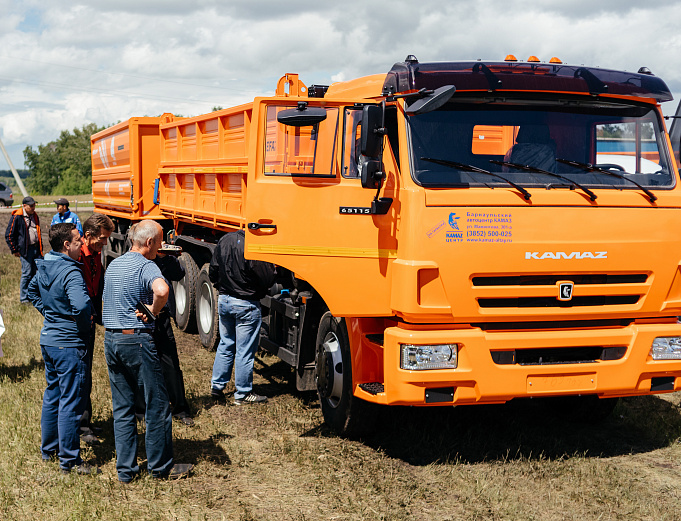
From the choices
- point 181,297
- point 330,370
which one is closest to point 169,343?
point 330,370

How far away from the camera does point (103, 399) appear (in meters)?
7.21

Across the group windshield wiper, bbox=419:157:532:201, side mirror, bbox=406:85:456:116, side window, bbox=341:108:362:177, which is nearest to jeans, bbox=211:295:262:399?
side window, bbox=341:108:362:177

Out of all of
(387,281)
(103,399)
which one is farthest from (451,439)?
(103,399)

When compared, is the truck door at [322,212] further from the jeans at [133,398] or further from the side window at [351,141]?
the jeans at [133,398]

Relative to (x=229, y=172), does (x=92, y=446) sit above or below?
below

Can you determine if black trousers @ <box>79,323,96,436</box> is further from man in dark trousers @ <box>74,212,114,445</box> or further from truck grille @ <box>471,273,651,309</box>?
truck grille @ <box>471,273,651,309</box>

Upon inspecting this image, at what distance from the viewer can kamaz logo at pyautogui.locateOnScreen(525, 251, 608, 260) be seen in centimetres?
509

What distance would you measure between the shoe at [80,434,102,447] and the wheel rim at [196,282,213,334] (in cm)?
329

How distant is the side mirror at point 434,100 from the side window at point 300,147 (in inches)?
27.8

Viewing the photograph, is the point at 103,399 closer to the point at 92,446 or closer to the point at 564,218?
the point at 92,446

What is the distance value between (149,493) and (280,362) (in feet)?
13.4

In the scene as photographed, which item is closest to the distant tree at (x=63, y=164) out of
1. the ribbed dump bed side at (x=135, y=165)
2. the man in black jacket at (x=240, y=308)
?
the ribbed dump bed side at (x=135, y=165)

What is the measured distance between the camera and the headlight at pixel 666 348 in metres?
5.50

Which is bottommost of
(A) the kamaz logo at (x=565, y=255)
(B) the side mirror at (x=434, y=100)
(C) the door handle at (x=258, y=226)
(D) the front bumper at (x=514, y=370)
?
(D) the front bumper at (x=514, y=370)
